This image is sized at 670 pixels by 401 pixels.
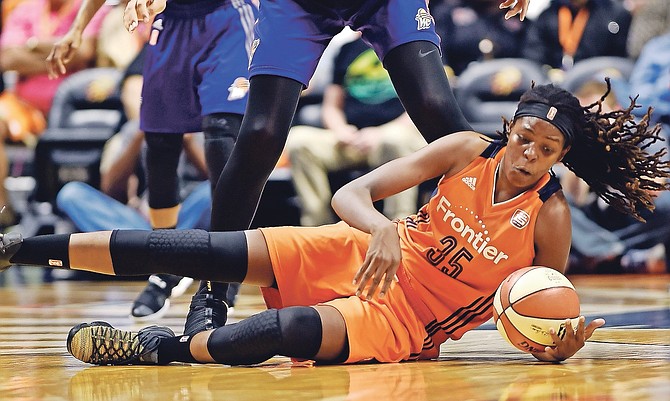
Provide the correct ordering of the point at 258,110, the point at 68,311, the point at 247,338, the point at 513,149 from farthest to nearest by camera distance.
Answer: the point at 68,311
the point at 258,110
the point at 513,149
the point at 247,338

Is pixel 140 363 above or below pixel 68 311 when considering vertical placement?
above

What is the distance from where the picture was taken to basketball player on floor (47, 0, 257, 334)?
3.85m

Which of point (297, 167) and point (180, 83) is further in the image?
point (297, 167)

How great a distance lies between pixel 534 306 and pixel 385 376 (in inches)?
17.6

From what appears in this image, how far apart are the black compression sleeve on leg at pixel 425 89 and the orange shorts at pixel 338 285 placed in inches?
16.4

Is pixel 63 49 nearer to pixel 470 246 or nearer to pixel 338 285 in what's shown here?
pixel 338 285

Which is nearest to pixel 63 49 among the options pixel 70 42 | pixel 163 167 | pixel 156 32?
pixel 70 42

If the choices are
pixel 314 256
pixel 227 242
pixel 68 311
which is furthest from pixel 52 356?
pixel 68 311

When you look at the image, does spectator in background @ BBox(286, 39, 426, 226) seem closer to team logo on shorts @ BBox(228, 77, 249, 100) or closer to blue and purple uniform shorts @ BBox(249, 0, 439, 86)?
team logo on shorts @ BBox(228, 77, 249, 100)

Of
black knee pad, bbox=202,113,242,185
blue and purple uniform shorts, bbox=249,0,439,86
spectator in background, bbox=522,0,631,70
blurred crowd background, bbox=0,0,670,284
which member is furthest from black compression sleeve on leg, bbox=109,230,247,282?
spectator in background, bbox=522,0,631,70

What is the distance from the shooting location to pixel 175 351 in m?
2.66

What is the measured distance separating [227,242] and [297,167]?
4.04 metres

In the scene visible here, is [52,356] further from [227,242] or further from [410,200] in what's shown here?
[410,200]

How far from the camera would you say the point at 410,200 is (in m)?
Result: 6.50
